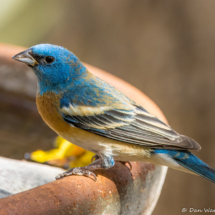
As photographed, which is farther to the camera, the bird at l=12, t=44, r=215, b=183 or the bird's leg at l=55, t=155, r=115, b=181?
the bird at l=12, t=44, r=215, b=183

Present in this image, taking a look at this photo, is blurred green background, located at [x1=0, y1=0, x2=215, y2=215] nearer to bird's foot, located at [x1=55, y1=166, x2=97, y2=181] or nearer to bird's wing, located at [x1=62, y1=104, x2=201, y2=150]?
bird's wing, located at [x1=62, y1=104, x2=201, y2=150]

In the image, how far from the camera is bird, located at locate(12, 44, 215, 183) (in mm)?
2066

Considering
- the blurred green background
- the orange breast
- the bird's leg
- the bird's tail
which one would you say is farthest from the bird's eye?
the blurred green background

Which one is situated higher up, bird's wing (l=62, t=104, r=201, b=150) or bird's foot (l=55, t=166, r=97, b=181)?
bird's wing (l=62, t=104, r=201, b=150)

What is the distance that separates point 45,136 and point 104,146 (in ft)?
3.59

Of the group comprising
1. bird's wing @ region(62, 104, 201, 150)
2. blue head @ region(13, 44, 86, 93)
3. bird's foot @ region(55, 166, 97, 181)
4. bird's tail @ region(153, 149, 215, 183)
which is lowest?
bird's foot @ region(55, 166, 97, 181)

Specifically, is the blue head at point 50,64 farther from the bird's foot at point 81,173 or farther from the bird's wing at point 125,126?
the bird's foot at point 81,173

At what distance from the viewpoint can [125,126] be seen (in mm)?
2133

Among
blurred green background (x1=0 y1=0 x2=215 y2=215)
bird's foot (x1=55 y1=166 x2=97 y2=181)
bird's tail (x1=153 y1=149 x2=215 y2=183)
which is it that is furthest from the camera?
blurred green background (x1=0 y1=0 x2=215 y2=215)

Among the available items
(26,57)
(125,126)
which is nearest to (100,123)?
(125,126)

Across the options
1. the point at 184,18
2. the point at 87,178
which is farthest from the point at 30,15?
the point at 87,178

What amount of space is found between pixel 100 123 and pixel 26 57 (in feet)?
2.16

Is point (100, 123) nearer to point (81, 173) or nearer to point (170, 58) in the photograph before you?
point (81, 173)

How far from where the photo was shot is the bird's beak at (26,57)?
83.3 inches
